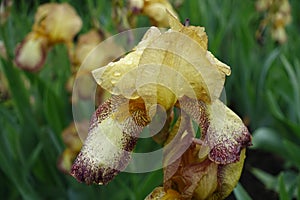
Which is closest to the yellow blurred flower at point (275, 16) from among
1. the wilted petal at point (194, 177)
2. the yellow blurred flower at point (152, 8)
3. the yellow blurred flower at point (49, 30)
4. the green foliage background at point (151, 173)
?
the green foliage background at point (151, 173)

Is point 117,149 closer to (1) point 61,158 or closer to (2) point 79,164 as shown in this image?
(2) point 79,164

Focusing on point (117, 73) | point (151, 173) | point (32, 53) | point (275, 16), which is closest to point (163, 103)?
point (117, 73)

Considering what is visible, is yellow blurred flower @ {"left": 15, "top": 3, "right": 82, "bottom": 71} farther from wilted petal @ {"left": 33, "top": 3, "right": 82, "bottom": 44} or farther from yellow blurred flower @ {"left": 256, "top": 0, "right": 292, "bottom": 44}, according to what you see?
yellow blurred flower @ {"left": 256, "top": 0, "right": 292, "bottom": 44}

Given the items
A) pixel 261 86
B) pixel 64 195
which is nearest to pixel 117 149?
pixel 64 195

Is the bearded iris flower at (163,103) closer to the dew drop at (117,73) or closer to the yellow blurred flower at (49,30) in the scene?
the dew drop at (117,73)

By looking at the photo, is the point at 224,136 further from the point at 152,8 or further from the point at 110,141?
the point at 152,8

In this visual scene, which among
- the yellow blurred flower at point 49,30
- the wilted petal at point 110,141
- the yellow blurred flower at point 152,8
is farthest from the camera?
the yellow blurred flower at point 49,30
